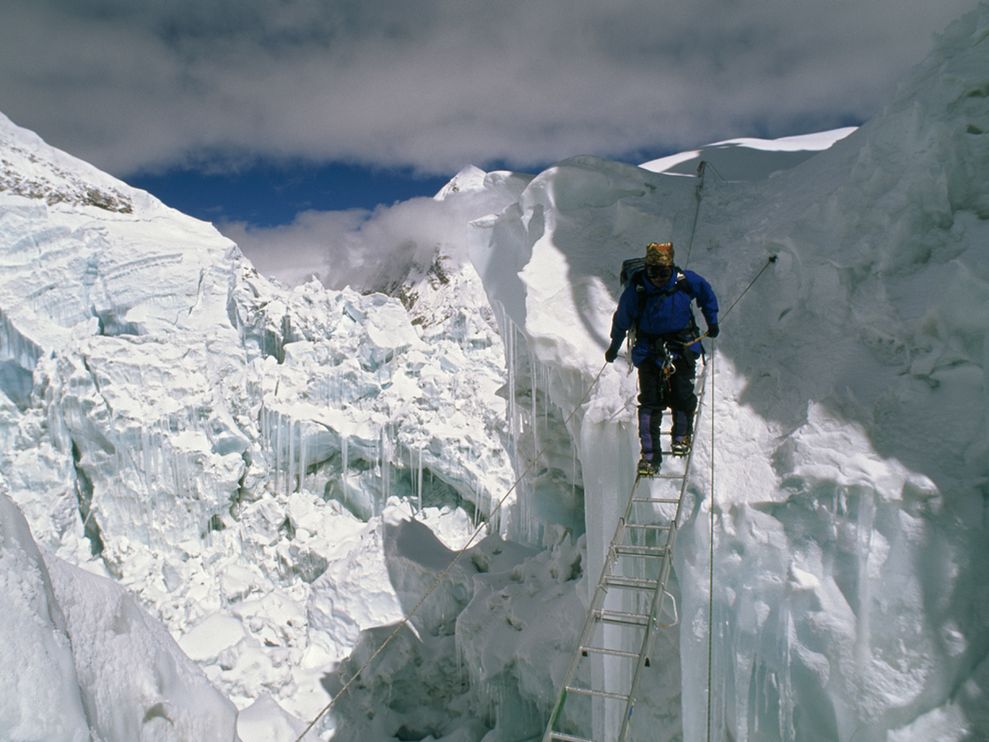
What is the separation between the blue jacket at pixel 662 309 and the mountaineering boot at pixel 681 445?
45 centimetres

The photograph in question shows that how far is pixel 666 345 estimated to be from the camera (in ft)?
11.6

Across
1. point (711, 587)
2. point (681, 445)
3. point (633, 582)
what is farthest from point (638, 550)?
point (681, 445)

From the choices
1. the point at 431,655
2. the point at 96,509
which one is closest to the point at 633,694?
the point at 431,655

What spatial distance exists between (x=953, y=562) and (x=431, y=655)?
6.76m

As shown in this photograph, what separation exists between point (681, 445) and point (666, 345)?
0.54 metres

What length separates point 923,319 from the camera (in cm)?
331

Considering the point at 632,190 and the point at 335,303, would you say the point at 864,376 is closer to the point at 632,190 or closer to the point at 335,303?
the point at 632,190

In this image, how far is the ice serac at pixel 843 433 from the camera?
2729mm

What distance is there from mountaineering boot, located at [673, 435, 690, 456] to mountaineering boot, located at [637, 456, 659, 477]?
0.13m

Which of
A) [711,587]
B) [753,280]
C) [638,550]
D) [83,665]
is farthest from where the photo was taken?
[753,280]

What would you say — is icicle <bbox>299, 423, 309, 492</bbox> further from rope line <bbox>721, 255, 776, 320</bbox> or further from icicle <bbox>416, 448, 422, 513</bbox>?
rope line <bbox>721, 255, 776, 320</bbox>

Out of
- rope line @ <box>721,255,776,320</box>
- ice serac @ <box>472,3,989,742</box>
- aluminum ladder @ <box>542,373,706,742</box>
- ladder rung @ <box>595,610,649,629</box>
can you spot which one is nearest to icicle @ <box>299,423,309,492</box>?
ice serac @ <box>472,3,989,742</box>

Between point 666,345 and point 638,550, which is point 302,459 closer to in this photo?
point 666,345

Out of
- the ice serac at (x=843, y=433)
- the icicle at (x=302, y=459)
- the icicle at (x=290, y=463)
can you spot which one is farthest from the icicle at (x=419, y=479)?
the ice serac at (x=843, y=433)
